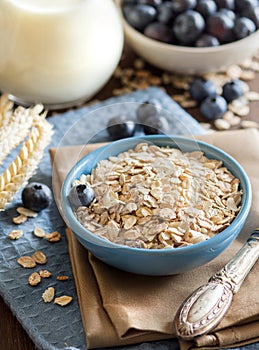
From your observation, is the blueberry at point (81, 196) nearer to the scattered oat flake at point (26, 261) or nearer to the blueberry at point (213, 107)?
the scattered oat flake at point (26, 261)

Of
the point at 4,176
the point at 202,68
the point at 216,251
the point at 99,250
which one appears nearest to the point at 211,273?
the point at 216,251

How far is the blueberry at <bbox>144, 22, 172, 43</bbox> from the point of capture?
1.30 metres

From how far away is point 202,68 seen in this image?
1304 millimetres

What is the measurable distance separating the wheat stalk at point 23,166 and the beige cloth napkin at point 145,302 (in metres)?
0.05

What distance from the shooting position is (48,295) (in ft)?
2.76

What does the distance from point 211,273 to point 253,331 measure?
10 cm

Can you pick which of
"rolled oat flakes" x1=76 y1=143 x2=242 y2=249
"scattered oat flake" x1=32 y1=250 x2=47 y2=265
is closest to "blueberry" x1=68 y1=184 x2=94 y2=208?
"rolled oat flakes" x1=76 y1=143 x2=242 y2=249

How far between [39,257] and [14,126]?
221mm

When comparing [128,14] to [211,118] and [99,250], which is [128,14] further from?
[99,250]

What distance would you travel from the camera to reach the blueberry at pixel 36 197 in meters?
0.97

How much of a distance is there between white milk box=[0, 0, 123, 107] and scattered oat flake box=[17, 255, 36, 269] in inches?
14.9

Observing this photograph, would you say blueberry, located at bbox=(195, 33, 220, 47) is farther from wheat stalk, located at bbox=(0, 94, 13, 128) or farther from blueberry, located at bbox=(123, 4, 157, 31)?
wheat stalk, located at bbox=(0, 94, 13, 128)

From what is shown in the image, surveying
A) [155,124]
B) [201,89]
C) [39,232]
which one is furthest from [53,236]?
[201,89]

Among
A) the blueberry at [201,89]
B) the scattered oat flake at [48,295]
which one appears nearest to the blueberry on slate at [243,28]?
the blueberry at [201,89]
